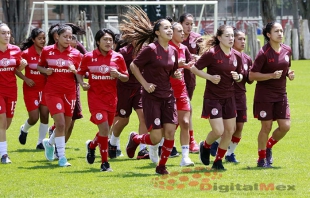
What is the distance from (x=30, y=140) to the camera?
14.3 metres

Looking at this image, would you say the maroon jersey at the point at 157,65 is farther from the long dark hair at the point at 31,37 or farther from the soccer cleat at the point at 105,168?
the long dark hair at the point at 31,37

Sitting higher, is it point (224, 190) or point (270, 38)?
point (270, 38)

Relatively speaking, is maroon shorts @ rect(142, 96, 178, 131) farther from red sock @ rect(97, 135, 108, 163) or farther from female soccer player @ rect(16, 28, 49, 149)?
female soccer player @ rect(16, 28, 49, 149)

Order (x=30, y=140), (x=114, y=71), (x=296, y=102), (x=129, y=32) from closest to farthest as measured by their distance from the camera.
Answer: (x=114, y=71), (x=129, y=32), (x=30, y=140), (x=296, y=102)

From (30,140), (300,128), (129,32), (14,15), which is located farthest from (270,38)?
(14,15)

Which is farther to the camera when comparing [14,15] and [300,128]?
[14,15]

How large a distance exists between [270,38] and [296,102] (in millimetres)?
9310

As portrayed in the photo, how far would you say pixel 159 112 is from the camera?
983cm

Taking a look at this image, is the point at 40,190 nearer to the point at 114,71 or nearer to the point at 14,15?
the point at 114,71

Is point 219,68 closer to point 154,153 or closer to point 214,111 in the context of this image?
point 214,111

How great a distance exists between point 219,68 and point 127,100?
231 cm

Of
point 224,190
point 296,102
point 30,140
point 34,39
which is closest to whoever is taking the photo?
point 224,190

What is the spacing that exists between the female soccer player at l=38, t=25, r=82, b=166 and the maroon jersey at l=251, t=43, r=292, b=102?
104 inches

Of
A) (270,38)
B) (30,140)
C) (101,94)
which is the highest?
(270,38)
